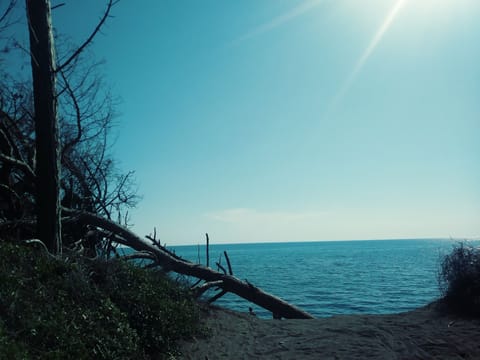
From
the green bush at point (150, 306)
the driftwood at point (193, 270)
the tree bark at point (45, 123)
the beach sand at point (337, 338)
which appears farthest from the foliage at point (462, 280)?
the tree bark at point (45, 123)

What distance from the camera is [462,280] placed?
29.7 feet

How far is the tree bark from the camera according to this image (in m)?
7.16

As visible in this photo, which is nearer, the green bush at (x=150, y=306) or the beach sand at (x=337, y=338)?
the green bush at (x=150, y=306)

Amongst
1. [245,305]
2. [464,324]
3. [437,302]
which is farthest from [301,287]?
[464,324]

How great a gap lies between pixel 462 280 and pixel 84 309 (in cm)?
883

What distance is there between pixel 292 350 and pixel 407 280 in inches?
1274

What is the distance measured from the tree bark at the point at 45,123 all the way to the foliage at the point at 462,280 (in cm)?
945

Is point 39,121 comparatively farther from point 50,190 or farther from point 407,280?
point 407,280

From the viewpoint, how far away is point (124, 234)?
440 inches

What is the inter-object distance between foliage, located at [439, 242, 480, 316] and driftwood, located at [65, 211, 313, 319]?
438 cm

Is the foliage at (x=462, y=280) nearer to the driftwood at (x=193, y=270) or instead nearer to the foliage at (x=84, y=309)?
the driftwood at (x=193, y=270)

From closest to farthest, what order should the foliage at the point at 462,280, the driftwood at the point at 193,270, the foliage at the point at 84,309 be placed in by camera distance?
1. the foliage at the point at 84,309
2. the foliage at the point at 462,280
3. the driftwood at the point at 193,270

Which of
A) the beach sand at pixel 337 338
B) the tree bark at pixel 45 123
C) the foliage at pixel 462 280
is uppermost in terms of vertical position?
the tree bark at pixel 45 123

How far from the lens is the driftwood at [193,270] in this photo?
1084cm
